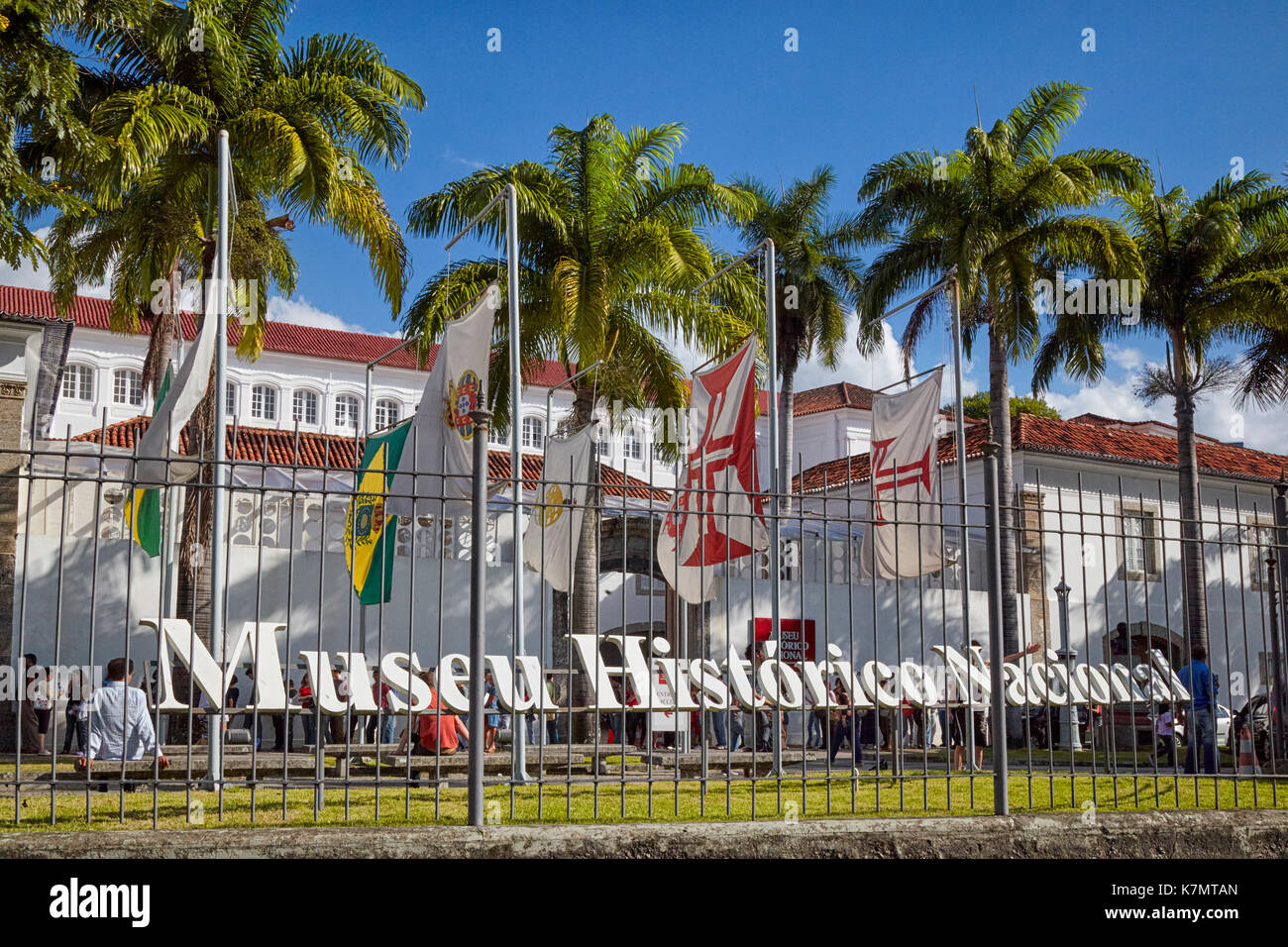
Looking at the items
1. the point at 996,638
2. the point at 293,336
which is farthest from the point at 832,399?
the point at 996,638

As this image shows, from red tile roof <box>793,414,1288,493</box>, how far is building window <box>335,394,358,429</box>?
20313 mm

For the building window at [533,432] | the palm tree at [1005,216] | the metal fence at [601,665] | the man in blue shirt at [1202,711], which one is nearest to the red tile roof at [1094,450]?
the metal fence at [601,665]

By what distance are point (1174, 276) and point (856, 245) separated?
26.8ft

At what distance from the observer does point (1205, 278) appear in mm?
25938

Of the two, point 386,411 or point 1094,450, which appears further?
point 386,411

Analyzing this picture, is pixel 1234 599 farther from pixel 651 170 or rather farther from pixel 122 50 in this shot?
pixel 122 50

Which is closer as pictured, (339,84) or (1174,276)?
(339,84)

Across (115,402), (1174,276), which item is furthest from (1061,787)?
(115,402)

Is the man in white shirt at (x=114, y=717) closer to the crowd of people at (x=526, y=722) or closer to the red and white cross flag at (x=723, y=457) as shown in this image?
the crowd of people at (x=526, y=722)

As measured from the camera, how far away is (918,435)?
15266 millimetres

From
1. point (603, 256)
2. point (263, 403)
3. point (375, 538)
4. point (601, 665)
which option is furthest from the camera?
point (263, 403)

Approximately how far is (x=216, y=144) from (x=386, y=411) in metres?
34.5

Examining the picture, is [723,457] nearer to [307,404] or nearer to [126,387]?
[126,387]

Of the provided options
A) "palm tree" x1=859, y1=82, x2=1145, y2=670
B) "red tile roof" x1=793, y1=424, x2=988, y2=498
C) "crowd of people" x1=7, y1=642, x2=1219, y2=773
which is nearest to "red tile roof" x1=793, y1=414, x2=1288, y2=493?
"red tile roof" x1=793, y1=424, x2=988, y2=498
